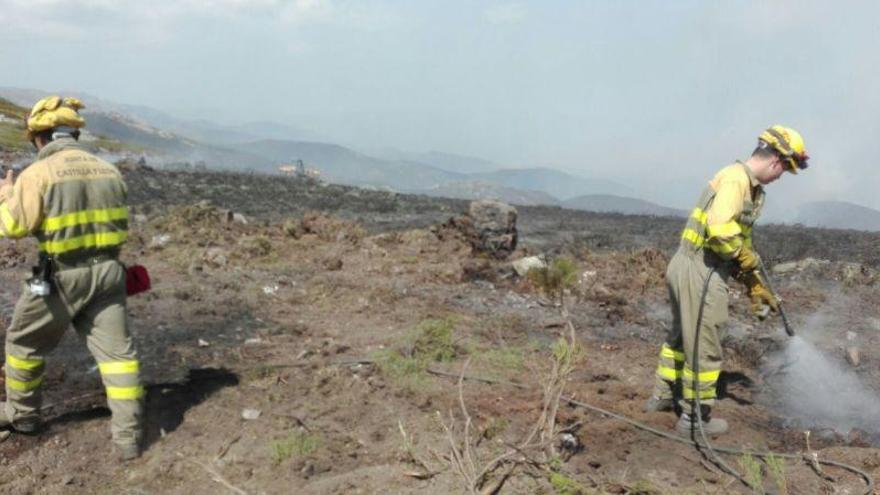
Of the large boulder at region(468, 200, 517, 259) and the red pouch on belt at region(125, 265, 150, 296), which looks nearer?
the red pouch on belt at region(125, 265, 150, 296)

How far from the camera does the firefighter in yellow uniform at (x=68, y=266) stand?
146 inches

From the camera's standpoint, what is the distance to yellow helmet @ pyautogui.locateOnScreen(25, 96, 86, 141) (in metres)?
3.92

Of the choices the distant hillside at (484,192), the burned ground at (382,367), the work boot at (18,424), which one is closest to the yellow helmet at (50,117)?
the work boot at (18,424)

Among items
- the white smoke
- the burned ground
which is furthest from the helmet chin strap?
the white smoke

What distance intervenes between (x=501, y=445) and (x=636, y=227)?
11.8 meters

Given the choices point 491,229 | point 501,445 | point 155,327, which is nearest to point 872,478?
point 501,445

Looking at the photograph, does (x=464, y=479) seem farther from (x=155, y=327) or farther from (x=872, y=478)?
(x=155, y=327)

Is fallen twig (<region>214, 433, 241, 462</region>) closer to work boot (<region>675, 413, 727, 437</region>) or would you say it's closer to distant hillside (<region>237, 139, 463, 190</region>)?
work boot (<region>675, 413, 727, 437</region>)

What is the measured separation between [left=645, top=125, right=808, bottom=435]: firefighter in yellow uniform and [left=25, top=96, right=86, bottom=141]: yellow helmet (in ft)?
13.1

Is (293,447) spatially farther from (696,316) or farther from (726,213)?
(726,213)

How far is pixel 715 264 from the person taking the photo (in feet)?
15.3

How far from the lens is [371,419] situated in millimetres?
4738

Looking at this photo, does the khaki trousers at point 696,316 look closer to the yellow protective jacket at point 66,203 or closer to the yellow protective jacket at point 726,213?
the yellow protective jacket at point 726,213

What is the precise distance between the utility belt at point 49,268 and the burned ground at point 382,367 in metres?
1.09
